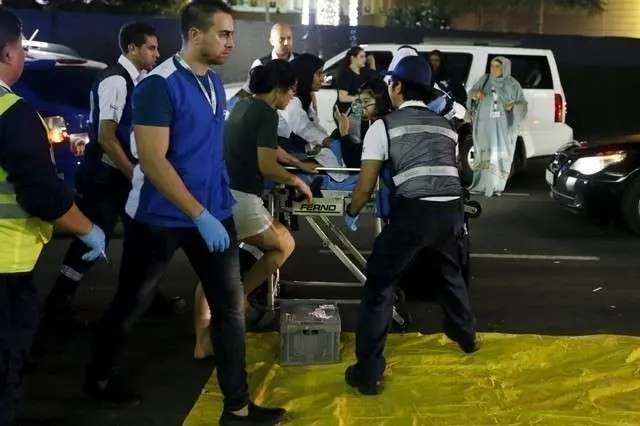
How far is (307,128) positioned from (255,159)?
4.61ft

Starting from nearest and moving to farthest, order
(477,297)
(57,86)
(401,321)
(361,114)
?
1. (401,321)
2. (477,297)
3. (361,114)
4. (57,86)

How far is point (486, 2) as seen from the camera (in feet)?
92.5

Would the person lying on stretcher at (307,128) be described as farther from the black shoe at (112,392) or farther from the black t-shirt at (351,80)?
the black t-shirt at (351,80)

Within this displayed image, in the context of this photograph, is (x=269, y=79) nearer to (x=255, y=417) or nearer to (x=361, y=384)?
(x=361, y=384)

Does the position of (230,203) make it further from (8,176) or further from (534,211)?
(534,211)

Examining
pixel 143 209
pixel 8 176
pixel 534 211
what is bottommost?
pixel 534 211

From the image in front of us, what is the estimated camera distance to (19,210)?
3.26m

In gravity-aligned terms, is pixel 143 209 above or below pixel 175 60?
below

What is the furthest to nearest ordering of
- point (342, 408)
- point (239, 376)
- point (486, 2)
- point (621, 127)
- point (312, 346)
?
point (486, 2) < point (621, 127) < point (312, 346) < point (342, 408) < point (239, 376)

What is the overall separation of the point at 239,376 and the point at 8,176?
1427mm

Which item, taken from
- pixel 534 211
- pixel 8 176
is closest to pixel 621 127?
pixel 534 211

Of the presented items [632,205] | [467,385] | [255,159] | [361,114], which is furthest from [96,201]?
[632,205]

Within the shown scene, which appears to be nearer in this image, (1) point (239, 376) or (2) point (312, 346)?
(1) point (239, 376)

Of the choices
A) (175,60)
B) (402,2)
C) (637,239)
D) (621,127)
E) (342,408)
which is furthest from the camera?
(402,2)
